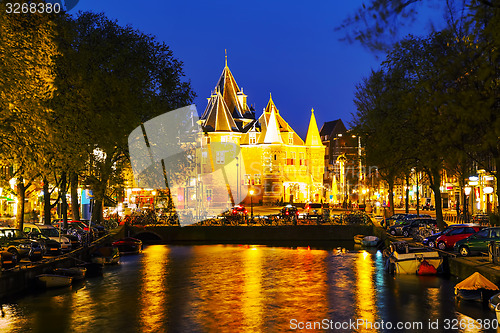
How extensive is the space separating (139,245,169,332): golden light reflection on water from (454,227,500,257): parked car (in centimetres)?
1676

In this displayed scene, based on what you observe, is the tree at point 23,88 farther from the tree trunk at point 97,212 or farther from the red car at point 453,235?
the tree trunk at point 97,212

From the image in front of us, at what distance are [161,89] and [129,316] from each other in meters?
32.8

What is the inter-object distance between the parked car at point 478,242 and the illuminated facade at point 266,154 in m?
79.6

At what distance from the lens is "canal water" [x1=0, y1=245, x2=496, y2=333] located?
22.3 m

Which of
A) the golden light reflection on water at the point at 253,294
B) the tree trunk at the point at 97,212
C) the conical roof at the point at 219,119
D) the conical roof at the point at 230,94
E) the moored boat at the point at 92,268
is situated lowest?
the golden light reflection on water at the point at 253,294

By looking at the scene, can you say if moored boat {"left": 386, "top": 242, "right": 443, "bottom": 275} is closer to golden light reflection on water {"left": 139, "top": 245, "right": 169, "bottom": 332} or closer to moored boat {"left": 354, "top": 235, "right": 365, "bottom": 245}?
golden light reflection on water {"left": 139, "top": 245, "right": 169, "bottom": 332}

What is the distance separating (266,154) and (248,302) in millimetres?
92055

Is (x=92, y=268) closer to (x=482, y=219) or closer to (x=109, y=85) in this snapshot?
(x=109, y=85)

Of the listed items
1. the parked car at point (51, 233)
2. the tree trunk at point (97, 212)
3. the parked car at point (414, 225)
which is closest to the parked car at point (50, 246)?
the parked car at point (51, 233)

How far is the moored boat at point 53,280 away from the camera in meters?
29.8

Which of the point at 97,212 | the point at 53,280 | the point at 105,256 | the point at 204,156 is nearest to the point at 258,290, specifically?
the point at 53,280

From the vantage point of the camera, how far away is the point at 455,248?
111ft

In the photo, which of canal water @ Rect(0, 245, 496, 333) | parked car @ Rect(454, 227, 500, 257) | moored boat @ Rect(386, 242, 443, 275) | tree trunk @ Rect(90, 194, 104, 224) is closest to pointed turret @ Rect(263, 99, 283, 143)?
tree trunk @ Rect(90, 194, 104, 224)

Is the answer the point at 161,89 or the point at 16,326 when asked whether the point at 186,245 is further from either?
the point at 16,326
